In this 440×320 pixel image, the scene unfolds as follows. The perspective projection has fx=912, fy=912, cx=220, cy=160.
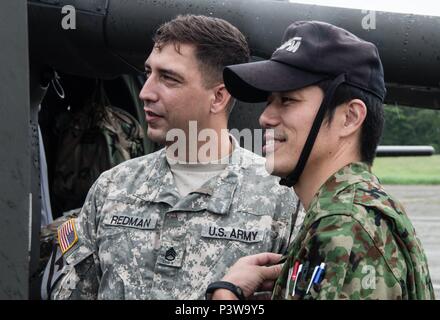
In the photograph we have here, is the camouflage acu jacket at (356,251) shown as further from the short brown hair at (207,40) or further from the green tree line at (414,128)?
the green tree line at (414,128)

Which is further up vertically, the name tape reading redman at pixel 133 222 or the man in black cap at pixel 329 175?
the man in black cap at pixel 329 175

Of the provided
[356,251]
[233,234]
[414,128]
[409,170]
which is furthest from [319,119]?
[414,128]

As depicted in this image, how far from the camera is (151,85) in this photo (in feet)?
9.21

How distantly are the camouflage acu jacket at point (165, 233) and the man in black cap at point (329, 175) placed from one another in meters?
0.53

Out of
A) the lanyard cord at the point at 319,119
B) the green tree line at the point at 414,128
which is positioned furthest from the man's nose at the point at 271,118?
the green tree line at the point at 414,128

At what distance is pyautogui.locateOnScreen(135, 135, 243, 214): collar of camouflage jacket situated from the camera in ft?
9.08

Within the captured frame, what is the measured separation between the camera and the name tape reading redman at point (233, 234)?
8.91ft

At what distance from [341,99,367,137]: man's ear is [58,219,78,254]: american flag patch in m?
1.08

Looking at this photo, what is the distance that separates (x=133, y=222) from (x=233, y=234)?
30 cm

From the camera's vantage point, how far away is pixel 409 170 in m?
35.7

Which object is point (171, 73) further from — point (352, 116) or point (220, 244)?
point (352, 116)

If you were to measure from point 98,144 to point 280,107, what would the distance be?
2828 mm
